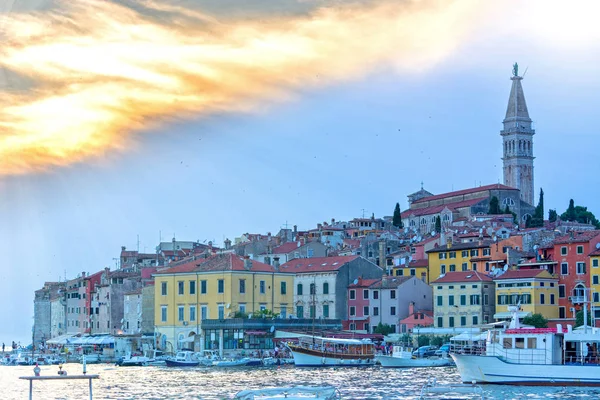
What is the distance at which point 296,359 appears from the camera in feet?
218

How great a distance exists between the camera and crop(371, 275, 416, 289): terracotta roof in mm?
79875

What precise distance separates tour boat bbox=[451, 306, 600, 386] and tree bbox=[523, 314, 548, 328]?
1958cm

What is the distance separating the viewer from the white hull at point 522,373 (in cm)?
4844

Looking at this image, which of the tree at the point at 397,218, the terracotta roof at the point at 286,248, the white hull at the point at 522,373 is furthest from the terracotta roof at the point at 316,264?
the tree at the point at 397,218

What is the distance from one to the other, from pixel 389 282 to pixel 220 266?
37.0 feet

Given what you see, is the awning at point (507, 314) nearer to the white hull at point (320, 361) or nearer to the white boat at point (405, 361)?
the white boat at point (405, 361)

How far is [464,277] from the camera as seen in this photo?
77562mm

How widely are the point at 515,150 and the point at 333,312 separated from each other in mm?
78076

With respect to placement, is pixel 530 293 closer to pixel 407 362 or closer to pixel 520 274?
pixel 520 274

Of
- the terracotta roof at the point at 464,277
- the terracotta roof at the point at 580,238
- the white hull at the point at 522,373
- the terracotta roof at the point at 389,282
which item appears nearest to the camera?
the white hull at the point at 522,373

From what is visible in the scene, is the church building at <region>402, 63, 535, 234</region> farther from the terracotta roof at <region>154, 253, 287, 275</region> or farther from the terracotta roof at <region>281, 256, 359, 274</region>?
the terracotta roof at <region>154, 253, 287, 275</region>

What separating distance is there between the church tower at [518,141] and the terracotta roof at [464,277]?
75.2m

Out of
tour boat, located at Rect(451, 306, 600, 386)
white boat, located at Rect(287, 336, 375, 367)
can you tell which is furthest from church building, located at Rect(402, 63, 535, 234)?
tour boat, located at Rect(451, 306, 600, 386)

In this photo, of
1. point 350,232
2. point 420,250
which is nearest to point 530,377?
point 420,250
